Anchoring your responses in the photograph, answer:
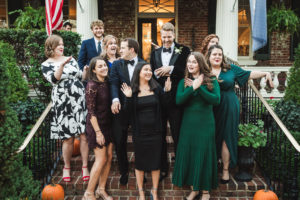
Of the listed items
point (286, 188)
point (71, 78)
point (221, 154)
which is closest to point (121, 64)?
point (71, 78)

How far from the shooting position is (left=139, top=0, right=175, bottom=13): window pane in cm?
1020

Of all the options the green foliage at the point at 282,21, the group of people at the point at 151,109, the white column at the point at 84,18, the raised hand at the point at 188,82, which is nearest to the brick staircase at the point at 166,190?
the group of people at the point at 151,109

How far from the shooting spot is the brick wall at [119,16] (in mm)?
9992

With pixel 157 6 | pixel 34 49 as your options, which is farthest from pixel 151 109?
pixel 157 6

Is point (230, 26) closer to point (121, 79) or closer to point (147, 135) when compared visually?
point (121, 79)

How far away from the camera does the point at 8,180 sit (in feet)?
10.9

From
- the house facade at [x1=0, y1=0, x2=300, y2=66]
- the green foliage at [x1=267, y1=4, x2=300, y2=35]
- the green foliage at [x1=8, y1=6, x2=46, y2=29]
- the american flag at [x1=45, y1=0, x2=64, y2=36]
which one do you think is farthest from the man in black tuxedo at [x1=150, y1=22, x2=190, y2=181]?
the house facade at [x1=0, y1=0, x2=300, y2=66]

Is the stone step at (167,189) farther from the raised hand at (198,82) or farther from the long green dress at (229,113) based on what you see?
the raised hand at (198,82)

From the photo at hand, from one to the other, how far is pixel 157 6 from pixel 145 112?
7.56 metres

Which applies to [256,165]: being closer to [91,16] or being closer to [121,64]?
[121,64]

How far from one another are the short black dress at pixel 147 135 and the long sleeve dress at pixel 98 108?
41 centimetres

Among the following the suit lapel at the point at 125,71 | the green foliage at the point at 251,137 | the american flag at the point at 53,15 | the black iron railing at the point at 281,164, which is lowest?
the black iron railing at the point at 281,164

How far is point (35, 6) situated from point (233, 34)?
6.74m

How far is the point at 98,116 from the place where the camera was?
366cm
